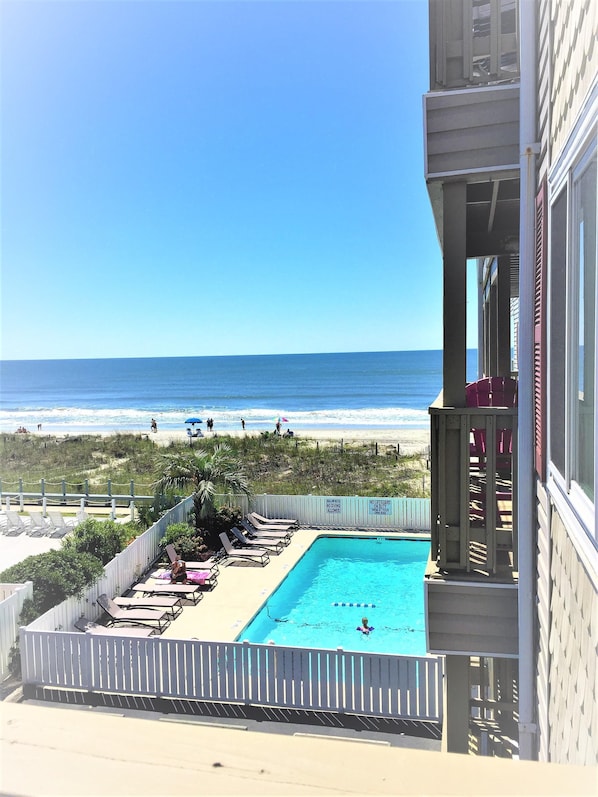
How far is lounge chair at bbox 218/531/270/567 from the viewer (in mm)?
11509

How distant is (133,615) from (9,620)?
197cm

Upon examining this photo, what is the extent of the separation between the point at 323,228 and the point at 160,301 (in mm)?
28020

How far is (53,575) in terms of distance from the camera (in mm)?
7715

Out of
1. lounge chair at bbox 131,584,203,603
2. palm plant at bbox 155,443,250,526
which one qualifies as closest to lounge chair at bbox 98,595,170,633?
lounge chair at bbox 131,584,203,603

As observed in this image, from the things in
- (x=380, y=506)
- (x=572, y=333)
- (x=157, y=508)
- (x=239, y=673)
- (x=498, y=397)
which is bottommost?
(x=239, y=673)

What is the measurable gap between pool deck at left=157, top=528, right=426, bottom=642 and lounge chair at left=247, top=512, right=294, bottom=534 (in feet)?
1.25

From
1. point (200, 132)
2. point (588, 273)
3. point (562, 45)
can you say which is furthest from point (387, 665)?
point (200, 132)

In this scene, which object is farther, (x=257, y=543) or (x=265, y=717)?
(x=257, y=543)

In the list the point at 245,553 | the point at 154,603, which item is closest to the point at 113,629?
the point at 154,603

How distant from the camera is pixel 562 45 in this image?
2199mm

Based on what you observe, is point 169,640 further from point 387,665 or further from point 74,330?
point 74,330

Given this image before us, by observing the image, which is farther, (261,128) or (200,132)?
(261,128)

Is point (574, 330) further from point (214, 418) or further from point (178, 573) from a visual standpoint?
point (214, 418)

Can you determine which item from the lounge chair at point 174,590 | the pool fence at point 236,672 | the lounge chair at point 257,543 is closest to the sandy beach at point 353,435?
the lounge chair at point 257,543
